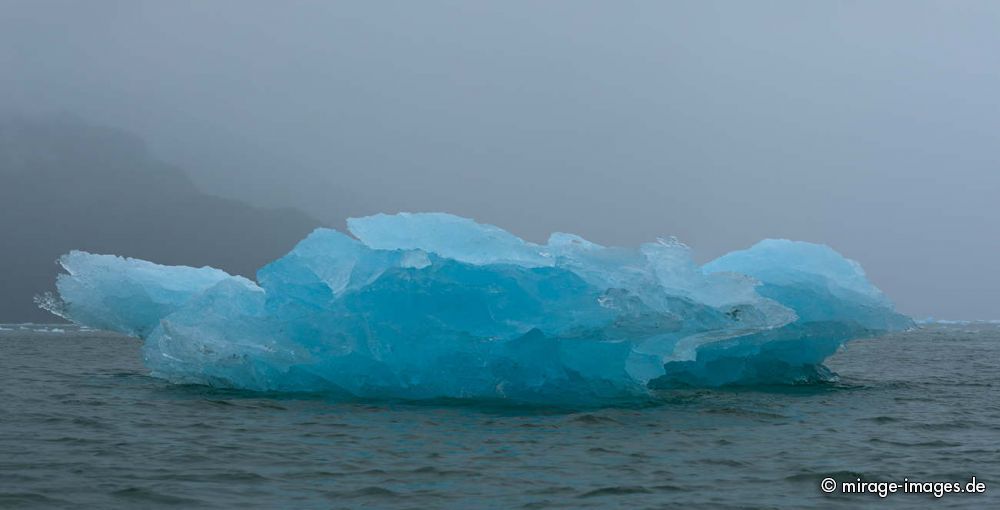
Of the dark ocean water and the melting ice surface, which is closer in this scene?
the dark ocean water

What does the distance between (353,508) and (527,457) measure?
2540 millimetres

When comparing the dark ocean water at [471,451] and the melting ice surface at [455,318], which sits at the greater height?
the melting ice surface at [455,318]

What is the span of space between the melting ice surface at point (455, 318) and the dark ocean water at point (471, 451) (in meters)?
0.72

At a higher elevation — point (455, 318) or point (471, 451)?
point (455, 318)

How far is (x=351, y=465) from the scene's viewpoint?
862cm

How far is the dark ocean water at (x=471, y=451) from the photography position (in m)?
7.52

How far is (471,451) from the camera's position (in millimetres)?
9492

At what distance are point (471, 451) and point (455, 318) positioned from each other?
4.31m

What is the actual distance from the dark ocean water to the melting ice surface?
718mm

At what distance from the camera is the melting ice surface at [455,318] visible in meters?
13.5

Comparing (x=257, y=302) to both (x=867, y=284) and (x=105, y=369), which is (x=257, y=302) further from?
(x=867, y=284)

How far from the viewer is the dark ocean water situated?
7.52 meters

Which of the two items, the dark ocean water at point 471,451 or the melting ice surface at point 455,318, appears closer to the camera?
the dark ocean water at point 471,451

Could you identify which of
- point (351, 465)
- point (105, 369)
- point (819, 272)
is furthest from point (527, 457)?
point (105, 369)
